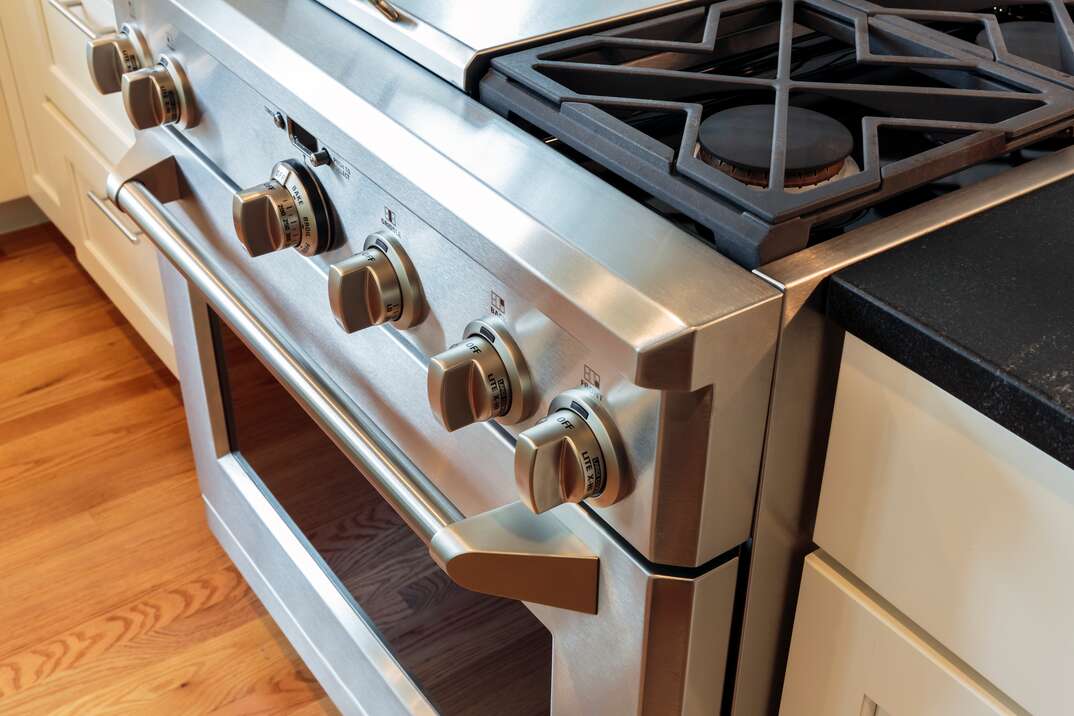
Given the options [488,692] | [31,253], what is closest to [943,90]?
[488,692]

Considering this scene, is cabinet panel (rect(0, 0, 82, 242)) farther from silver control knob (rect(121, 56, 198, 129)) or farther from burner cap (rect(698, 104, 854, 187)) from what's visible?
burner cap (rect(698, 104, 854, 187))

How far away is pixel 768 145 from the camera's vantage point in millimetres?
600

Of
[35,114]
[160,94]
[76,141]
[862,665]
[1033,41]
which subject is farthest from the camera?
[35,114]

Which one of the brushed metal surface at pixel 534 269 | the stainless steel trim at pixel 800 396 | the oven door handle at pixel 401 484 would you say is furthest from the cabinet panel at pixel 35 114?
the stainless steel trim at pixel 800 396

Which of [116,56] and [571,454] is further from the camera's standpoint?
[116,56]

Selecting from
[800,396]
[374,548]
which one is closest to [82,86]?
[374,548]

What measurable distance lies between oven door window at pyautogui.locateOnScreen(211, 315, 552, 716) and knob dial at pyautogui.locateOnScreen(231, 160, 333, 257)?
0.23 metres

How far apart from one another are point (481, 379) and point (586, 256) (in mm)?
110

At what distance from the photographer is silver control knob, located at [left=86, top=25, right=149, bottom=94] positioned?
37.6 inches

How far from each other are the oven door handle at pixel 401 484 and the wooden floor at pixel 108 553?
629 mm

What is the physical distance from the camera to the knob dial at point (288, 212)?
744mm

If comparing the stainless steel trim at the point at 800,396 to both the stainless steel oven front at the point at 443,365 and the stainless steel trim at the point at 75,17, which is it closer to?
the stainless steel oven front at the point at 443,365

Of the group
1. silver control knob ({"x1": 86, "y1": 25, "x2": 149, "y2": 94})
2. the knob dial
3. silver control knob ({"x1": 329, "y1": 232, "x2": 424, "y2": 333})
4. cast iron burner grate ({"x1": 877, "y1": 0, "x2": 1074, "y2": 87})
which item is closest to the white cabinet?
silver control knob ({"x1": 86, "y1": 25, "x2": 149, "y2": 94})

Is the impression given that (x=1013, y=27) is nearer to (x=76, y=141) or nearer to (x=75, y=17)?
(x=75, y=17)
